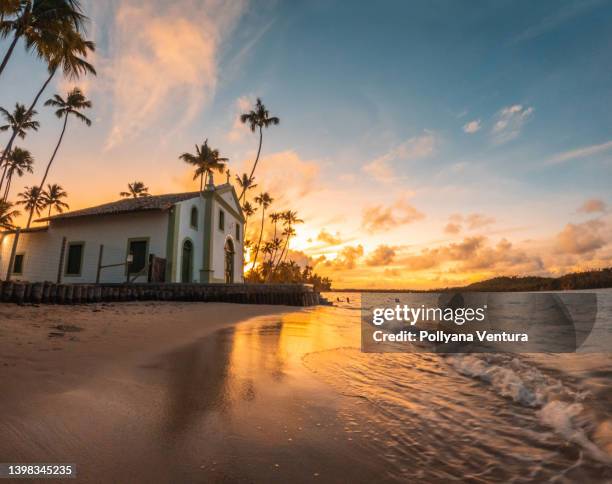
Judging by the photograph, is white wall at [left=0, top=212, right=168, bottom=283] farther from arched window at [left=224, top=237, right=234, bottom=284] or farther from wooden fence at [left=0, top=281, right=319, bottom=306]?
arched window at [left=224, top=237, right=234, bottom=284]

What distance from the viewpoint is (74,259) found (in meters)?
19.0

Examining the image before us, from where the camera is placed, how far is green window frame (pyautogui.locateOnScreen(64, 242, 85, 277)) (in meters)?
18.7

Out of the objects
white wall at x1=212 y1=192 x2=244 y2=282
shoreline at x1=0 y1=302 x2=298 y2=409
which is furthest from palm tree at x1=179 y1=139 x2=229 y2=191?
shoreline at x1=0 y1=302 x2=298 y2=409

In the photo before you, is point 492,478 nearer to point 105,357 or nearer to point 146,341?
point 105,357

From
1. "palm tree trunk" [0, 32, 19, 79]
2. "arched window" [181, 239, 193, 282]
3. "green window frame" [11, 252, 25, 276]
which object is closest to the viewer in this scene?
"palm tree trunk" [0, 32, 19, 79]

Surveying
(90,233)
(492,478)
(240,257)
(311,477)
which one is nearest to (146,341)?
(311,477)

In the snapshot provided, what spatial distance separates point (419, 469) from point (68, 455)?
6.08ft

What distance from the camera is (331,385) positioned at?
3.33 m

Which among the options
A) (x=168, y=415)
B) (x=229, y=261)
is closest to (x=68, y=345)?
(x=168, y=415)

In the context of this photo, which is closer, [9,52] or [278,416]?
[278,416]

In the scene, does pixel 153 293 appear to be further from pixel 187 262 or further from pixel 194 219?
pixel 194 219

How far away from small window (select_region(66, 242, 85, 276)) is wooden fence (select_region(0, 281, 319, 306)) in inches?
285

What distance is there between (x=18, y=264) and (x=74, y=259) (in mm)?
6803

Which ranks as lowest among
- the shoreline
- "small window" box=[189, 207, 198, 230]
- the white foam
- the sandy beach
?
the white foam
